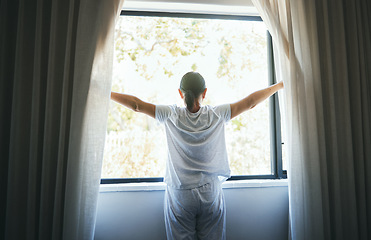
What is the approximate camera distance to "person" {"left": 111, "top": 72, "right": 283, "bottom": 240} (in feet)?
4.12

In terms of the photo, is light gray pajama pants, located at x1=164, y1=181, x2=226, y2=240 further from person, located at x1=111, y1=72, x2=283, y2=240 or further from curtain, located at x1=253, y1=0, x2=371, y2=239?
curtain, located at x1=253, y1=0, x2=371, y2=239

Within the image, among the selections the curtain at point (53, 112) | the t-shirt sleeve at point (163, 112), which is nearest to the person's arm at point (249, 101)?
the t-shirt sleeve at point (163, 112)

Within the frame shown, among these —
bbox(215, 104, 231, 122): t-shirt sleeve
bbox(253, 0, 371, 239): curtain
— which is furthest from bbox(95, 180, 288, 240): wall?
bbox(215, 104, 231, 122): t-shirt sleeve

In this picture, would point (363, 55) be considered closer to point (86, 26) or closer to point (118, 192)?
point (86, 26)

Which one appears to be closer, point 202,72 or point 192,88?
point 192,88

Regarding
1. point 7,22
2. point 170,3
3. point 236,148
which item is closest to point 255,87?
point 236,148

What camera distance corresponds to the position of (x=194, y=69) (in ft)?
6.20

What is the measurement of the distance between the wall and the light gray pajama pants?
0.88 feet

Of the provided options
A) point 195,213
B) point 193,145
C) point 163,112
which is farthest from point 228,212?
point 163,112

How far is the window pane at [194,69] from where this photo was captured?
6.09ft

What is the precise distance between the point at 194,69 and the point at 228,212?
122 centimetres

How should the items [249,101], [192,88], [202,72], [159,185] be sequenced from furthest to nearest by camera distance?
[202,72] < [159,185] < [249,101] < [192,88]

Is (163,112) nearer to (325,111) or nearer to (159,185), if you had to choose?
(159,185)

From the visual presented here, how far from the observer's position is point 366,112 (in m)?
1.48
